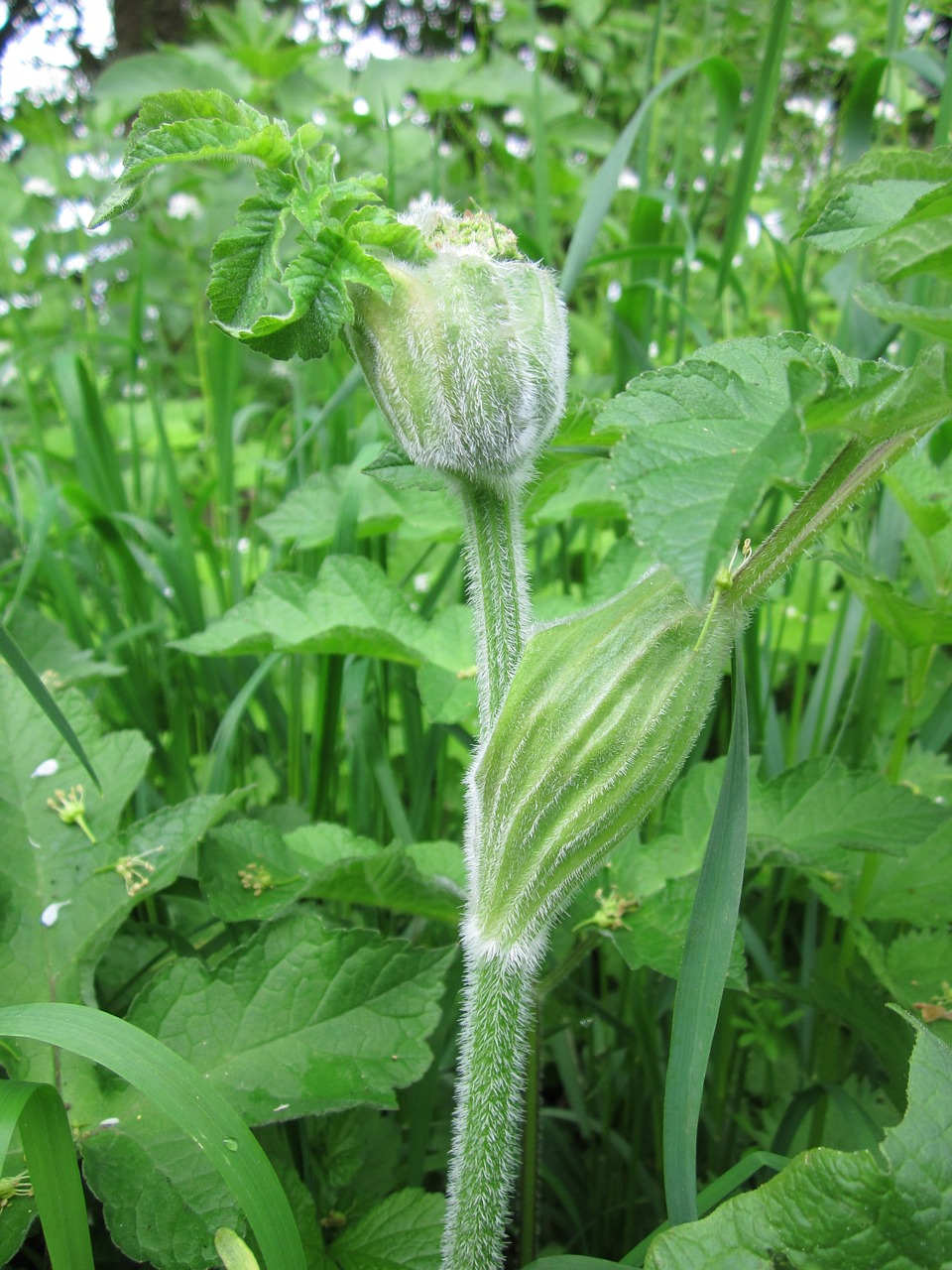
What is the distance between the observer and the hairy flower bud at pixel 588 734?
88 centimetres

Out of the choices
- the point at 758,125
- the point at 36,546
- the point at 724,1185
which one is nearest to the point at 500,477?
the point at 724,1185

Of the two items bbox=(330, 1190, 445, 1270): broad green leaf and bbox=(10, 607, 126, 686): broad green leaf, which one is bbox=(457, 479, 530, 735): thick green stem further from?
bbox=(10, 607, 126, 686): broad green leaf

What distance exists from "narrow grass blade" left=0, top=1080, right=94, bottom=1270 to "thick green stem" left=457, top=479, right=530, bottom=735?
20.4 inches

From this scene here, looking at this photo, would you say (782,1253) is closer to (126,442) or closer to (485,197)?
(485,197)

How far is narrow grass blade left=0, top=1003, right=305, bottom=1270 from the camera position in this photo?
2.71 ft

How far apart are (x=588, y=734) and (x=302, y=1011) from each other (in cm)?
46

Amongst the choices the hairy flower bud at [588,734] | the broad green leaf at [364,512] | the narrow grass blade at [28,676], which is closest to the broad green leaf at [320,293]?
the hairy flower bud at [588,734]

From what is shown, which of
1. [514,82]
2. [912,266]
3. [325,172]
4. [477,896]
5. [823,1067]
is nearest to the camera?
[912,266]

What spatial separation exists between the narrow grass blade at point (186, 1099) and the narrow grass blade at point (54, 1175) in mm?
47

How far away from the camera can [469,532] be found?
40.1 inches

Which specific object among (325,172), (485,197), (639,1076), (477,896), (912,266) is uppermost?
(485,197)

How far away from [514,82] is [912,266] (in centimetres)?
300

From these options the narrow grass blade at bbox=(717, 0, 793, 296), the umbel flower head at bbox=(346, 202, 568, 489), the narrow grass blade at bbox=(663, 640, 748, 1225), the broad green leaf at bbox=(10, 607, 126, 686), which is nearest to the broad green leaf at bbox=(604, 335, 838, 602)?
the umbel flower head at bbox=(346, 202, 568, 489)

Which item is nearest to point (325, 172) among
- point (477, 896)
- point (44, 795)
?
point (477, 896)
